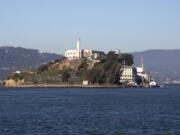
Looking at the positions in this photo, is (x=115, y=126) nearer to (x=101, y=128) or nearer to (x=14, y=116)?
(x=101, y=128)

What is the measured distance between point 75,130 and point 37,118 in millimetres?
13491

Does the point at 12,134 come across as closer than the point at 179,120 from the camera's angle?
Yes

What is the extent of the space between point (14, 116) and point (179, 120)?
1957 cm

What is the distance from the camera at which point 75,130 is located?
5572cm

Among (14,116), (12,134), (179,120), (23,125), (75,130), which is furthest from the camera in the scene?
(14,116)

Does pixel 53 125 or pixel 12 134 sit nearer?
pixel 12 134

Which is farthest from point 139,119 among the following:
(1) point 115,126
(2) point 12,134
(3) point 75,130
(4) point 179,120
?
(2) point 12,134

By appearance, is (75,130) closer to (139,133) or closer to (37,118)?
(139,133)

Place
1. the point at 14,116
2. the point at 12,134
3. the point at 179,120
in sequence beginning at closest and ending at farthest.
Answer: the point at 12,134 < the point at 179,120 < the point at 14,116

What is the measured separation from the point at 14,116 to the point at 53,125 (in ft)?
43.9

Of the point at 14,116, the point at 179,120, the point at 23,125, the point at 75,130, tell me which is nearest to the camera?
the point at 75,130

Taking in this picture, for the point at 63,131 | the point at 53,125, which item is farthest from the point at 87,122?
the point at 63,131

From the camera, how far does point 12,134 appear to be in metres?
52.3

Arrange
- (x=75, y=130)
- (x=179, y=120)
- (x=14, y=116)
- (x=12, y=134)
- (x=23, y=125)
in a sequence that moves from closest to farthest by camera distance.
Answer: (x=12, y=134), (x=75, y=130), (x=23, y=125), (x=179, y=120), (x=14, y=116)
